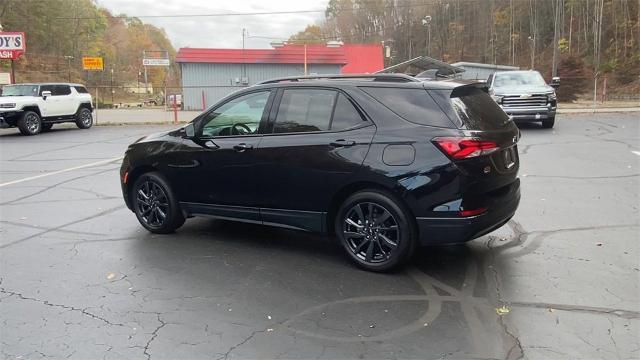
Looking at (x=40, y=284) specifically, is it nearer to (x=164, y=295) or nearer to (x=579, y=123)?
(x=164, y=295)

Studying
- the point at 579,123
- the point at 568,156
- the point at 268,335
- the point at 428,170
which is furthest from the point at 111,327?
the point at 579,123

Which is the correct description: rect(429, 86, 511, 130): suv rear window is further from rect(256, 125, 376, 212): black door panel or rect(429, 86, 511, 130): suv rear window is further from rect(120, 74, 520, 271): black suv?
rect(256, 125, 376, 212): black door panel

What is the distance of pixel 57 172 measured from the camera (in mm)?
10586

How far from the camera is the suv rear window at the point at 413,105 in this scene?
4523 mm

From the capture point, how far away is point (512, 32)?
A: 228 ft

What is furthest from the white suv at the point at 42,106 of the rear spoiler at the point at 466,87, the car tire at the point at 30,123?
the rear spoiler at the point at 466,87

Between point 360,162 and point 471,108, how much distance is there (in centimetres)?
108

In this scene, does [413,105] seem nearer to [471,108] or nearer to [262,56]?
[471,108]

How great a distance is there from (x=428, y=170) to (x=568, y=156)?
26.4 ft

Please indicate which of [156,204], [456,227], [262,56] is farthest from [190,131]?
[262,56]

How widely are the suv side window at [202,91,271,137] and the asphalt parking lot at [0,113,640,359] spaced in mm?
1179

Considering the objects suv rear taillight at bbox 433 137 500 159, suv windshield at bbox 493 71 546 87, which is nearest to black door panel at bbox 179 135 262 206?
suv rear taillight at bbox 433 137 500 159

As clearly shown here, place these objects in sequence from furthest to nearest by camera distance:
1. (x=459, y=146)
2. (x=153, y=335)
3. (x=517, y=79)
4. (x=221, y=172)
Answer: (x=517, y=79), (x=221, y=172), (x=459, y=146), (x=153, y=335)

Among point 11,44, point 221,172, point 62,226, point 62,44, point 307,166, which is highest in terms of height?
point 62,44
